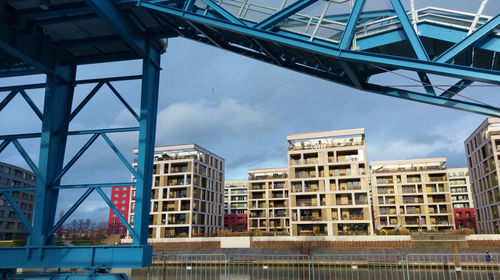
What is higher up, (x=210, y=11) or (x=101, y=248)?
(x=210, y=11)

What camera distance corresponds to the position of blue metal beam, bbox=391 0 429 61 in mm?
6789

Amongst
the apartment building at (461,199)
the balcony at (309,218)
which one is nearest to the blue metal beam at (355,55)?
the balcony at (309,218)

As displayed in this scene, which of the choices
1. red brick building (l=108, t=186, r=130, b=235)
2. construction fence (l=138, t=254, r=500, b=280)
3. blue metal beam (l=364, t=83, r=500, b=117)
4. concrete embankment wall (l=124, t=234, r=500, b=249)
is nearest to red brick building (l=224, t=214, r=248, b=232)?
red brick building (l=108, t=186, r=130, b=235)

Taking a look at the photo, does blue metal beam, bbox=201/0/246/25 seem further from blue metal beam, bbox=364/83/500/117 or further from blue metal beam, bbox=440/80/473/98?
blue metal beam, bbox=440/80/473/98

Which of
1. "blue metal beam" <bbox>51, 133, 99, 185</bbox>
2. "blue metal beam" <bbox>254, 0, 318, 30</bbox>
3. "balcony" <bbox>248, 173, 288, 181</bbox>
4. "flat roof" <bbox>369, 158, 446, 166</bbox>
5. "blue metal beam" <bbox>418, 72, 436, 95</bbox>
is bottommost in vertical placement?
"blue metal beam" <bbox>51, 133, 99, 185</bbox>

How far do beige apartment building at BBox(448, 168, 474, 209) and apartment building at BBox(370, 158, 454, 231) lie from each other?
2375 centimetres

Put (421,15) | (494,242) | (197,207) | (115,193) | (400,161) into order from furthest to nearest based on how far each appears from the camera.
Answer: (115,193)
(400,161)
(197,207)
(494,242)
(421,15)

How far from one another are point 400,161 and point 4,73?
239 ft

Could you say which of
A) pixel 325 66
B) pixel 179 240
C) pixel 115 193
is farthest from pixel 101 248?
pixel 115 193

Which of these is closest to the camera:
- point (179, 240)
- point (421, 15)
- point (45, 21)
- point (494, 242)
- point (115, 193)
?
point (421, 15)

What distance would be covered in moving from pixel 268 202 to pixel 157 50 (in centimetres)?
6769

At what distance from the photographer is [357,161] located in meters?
51.3

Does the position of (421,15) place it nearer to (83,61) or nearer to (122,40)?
(122,40)

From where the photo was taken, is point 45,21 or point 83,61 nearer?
point 45,21
